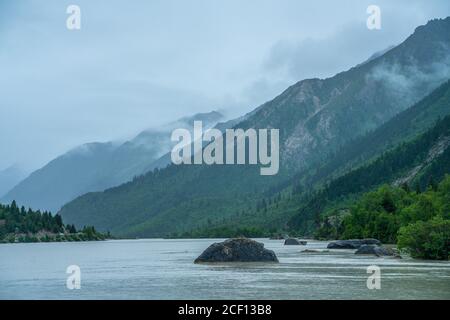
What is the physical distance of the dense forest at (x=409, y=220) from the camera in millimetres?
87938

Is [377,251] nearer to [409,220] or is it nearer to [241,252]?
[241,252]

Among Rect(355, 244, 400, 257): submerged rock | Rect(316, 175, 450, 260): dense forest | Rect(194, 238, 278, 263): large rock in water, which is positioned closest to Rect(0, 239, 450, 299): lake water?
Rect(194, 238, 278, 263): large rock in water

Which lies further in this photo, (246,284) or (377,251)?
(377,251)

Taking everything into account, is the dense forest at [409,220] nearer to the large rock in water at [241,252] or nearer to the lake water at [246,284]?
the lake water at [246,284]

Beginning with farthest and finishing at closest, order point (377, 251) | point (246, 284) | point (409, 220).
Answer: point (409, 220), point (377, 251), point (246, 284)

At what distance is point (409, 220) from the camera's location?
442 feet

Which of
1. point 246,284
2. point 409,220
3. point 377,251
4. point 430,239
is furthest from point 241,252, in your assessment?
point 409,220

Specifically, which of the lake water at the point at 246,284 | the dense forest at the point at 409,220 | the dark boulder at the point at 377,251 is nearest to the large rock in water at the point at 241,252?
the lake water at the point at 246,284

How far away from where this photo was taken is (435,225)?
87812 mm

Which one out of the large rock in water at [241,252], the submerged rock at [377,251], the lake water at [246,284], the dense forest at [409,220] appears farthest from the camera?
the submerged rock at [377,251]

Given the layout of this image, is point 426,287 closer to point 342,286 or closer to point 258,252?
point 342,286
